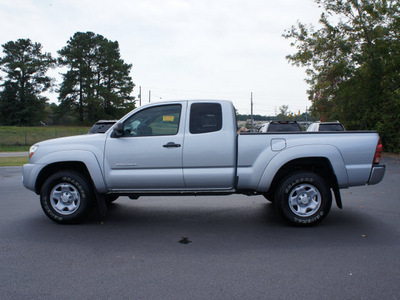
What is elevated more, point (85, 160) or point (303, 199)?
point (85, 160)

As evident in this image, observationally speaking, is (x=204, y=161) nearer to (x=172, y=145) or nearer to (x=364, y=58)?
(x=172, y=145)

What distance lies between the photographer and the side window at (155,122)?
5520 millimetres

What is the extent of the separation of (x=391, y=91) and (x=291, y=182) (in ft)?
66.0

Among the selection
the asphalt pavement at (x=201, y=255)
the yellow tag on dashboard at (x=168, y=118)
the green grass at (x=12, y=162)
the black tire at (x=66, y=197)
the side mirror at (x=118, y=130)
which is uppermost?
the yellow tag on dashboard at (x=168, y=118)

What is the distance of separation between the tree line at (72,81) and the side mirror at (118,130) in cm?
5988

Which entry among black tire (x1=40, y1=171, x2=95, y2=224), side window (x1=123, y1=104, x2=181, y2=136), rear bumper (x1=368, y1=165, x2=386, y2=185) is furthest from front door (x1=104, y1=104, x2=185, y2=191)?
rear bumper (x1=368, y1=165, x2=386, y2=185)

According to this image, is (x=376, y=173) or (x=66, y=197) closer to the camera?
(x=376, y=173)

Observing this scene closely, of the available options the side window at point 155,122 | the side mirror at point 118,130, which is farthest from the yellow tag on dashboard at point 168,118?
the side mirror at point 118,130

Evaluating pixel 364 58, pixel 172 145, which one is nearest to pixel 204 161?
pixel 172 145

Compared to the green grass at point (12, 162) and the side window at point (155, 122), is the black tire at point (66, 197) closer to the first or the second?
the side window at point (155, 122)

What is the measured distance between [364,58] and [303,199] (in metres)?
19.7

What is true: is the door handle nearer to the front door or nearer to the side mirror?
the front door

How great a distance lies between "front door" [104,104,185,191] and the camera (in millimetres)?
5340

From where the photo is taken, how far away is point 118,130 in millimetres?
5438
